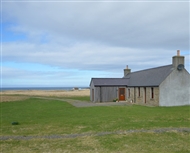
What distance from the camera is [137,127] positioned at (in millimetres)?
13664

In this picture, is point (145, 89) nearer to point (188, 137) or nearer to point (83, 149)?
point (188, 137)

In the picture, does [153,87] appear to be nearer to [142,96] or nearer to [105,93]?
[142,96]

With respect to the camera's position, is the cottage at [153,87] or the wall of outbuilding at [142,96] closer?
the cottage at [153,87]

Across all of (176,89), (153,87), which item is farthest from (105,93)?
(176,89)

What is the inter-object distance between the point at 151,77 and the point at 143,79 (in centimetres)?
227

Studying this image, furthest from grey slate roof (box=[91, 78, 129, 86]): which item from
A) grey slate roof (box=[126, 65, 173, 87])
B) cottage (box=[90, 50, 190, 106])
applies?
grey slate roof (box=[126, 65, 173, 87])

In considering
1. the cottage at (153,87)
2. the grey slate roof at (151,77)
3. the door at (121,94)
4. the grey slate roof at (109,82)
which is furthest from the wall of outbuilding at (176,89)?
the grey slate roof at (109,82)

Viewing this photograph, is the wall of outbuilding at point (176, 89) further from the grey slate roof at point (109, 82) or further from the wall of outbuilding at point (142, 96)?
the grey slate roof at point (109, 82)

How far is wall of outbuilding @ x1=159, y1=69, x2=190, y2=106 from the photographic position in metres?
28.9

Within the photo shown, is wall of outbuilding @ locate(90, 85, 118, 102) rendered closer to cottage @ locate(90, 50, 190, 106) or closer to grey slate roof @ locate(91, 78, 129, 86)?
cottage @ locate(90, 50, 190, 106)

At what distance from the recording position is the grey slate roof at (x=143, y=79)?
30.0 metres

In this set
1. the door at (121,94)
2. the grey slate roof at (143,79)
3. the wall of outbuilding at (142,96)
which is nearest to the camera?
the wall of outbuilding at (142,96)

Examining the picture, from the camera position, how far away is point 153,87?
3033 cm

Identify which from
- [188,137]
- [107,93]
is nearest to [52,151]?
[188,137]
